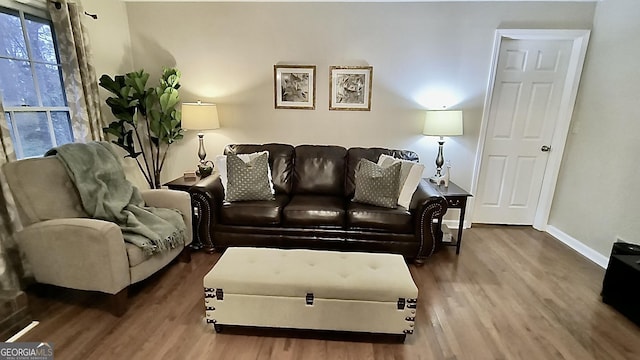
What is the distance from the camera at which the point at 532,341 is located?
186 centimetres

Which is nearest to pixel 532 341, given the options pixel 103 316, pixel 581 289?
pixel 581 289

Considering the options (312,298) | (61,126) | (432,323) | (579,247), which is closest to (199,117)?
(61,126)

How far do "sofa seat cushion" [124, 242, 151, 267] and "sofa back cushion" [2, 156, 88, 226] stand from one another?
486 millimetres

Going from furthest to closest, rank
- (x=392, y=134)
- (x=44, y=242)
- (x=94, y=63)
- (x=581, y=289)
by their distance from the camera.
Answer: (x=392, y=134) → (x=94, y=63) → (x=581, y=289) → (x=44, y=242)

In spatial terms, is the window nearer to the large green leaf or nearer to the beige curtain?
the beige curtain

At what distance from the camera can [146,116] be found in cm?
325

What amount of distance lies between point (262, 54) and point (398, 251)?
2551 millimetres

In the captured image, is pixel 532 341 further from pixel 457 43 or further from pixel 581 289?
pixel 457 43

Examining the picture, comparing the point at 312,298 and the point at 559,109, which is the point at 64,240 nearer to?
the point at 312,298

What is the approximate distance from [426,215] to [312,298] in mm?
1327

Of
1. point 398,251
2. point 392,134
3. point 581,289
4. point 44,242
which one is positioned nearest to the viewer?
point 44,242

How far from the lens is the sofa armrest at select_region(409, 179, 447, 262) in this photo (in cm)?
256

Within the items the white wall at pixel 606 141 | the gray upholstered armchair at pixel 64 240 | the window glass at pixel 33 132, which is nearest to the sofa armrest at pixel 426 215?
the white wall at pixel 606 141

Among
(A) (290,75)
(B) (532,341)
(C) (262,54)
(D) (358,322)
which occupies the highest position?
(C) (262,54)
